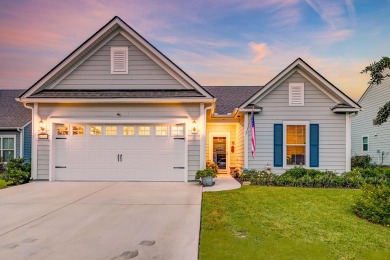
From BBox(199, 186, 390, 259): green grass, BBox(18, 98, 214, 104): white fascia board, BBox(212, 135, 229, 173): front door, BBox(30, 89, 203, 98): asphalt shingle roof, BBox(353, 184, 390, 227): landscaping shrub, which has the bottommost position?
BBox(199, 186, 390, 259): green grass

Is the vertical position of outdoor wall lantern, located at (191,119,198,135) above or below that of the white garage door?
above

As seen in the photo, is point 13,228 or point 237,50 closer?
point 13,228

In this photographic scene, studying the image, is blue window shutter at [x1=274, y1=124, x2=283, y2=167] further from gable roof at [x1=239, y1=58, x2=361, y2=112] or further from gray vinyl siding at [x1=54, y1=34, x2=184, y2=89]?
gray vinyl siding at [x1=54, y1=34, x2=184, y2=89]

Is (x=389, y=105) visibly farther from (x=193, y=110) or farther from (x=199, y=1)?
(x=199, y=1)

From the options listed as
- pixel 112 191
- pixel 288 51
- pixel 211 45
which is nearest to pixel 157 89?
pixel 112 191

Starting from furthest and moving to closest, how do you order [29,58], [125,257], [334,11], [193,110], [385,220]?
[29,58], [334,11], [193,110], [385,220], [125,257]

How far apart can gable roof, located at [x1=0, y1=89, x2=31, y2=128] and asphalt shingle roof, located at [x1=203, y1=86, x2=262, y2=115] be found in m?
11.9

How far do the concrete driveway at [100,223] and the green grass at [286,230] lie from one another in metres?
0.46

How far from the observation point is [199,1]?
1438 centimetres

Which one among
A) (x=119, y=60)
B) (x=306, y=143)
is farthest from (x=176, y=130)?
(x=306, y=143)

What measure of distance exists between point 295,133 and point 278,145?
38.4 inches

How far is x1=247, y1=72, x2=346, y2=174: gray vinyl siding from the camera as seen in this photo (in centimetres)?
1291

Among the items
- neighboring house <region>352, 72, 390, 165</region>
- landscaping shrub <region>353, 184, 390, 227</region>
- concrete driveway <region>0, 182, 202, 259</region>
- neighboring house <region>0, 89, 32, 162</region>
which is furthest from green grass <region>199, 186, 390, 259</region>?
neighboring house <region>0, 89, 32, 162</region>

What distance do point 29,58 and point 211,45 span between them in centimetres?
1076
